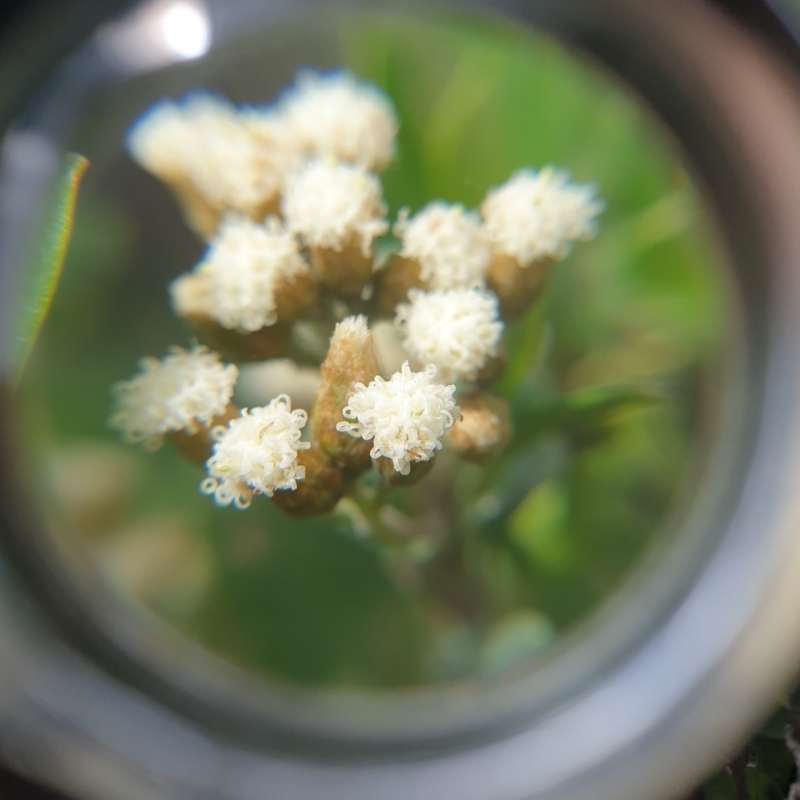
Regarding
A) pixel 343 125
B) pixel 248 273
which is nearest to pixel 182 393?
pixel 248 273

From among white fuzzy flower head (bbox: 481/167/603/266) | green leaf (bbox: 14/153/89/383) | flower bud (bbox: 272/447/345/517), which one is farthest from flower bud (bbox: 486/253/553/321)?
green leaf (bbox: 14/153/89/383)

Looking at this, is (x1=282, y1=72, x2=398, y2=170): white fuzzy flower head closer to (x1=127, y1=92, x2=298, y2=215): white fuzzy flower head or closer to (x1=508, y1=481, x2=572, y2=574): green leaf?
(x1=127, y1=92, x2=298, y2=215): white fuzzy flower head

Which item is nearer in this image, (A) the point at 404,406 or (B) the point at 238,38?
(A) the point at 404,406

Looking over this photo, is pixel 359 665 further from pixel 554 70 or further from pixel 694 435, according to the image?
pixel 554 70

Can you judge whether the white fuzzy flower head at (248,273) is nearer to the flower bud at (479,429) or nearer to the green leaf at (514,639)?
the flower bud at (479,429)

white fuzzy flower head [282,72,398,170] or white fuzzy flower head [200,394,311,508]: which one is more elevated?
white fuzzy flower head [282,72,398,170]

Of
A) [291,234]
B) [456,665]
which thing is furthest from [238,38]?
[456,665]
